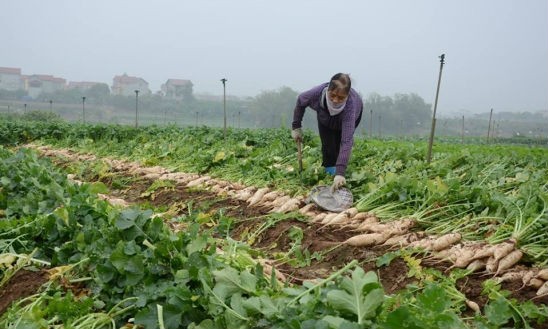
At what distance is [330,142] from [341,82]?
1.19m

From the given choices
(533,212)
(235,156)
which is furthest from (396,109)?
(533,212)

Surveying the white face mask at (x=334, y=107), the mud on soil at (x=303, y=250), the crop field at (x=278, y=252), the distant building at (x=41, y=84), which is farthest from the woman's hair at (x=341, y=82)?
the distant building at (x=41, y=84)

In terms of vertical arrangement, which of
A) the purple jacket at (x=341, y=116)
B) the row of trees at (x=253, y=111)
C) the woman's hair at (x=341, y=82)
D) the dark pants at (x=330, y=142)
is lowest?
the row of trees at (x=253, y=111)

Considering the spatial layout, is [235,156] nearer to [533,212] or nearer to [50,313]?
[533,212]

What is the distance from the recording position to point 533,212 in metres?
3.64

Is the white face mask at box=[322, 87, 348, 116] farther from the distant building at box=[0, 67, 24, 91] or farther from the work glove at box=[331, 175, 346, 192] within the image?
the distant building at box=[0, 67, 24, 91]

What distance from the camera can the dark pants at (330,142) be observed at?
5582 millimetres

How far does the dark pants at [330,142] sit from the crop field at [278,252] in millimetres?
310

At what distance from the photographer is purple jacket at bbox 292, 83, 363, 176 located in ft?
15.8

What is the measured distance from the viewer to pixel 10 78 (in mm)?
76000

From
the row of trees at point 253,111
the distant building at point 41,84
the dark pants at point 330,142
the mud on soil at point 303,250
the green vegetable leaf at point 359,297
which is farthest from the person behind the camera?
the distant building at point 41,84

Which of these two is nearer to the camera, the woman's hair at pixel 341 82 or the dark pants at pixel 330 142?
the woman's hair at pixel 341 82

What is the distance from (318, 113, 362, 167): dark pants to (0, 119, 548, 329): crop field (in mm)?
310

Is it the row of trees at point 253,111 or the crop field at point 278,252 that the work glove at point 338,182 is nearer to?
the crop field at point 278,252
